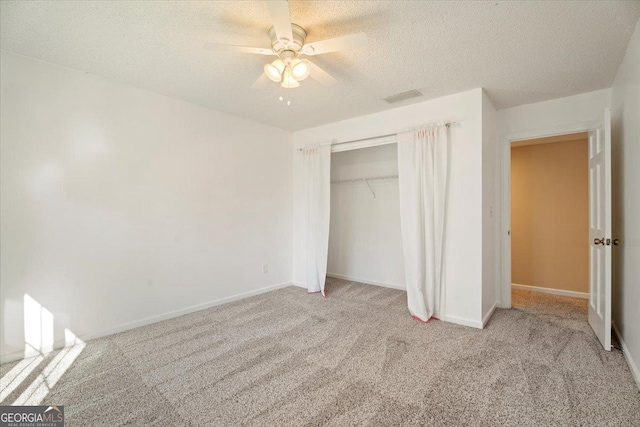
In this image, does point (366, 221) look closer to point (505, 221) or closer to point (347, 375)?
point (505, 221)

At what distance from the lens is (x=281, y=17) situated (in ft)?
5.10

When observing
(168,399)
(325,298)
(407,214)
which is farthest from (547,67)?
(168,399)

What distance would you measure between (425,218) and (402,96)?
1405 mm

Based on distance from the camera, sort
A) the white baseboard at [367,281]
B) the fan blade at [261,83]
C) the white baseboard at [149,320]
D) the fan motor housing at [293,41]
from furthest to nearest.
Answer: the white baseboard at [367,281]
the fan blade at [261,83]
the white baseboard at [149,320]
the fan motor housing at [293,41]

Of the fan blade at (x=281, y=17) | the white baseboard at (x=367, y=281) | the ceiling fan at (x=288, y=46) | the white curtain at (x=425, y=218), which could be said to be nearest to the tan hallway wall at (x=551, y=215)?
the white baseboard at (x=367, y=281)

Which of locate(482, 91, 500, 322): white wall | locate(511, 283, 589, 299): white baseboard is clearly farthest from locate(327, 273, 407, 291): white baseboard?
locate(511, 283, 589, 299): white baseboard

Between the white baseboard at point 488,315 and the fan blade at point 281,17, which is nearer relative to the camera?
the fan blade at point 281,17

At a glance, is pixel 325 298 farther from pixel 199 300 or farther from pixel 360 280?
pixel 199 300

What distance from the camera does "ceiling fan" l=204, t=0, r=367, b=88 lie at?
159cm

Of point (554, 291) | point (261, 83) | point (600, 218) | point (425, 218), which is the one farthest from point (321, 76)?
point (554, 291)

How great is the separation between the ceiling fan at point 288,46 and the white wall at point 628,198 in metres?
2.06

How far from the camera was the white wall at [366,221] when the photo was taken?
4.46 metres

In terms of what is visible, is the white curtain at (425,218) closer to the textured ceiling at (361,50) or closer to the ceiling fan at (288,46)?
the textured ceiling at (361,50)

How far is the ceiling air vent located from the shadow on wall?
3.90 m
